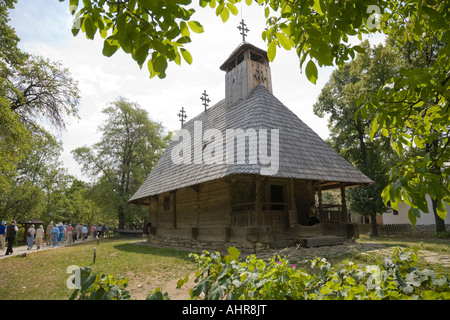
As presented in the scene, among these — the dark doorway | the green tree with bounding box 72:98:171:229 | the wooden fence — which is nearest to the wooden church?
the dark doorway

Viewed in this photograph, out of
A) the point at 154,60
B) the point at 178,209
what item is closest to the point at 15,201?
the point at 178,209

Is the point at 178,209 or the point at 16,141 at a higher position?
the point at 16,141

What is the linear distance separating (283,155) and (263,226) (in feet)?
9.87

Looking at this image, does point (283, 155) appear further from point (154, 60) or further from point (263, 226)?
point (154, 60)

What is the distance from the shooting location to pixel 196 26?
2070mm

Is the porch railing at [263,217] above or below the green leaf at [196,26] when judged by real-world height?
below

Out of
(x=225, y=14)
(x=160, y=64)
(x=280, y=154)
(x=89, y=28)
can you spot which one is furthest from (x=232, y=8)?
(x=280, y=154)

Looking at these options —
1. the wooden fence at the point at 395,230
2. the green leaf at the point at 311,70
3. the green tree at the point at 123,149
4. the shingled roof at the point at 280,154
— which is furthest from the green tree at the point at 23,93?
the wooden fence at the point at 395,230

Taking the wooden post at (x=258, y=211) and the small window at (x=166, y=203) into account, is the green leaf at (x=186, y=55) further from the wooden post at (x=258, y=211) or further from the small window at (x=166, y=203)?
the small window at (x=166, y=203)

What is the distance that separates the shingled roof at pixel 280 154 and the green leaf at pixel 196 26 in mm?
7263

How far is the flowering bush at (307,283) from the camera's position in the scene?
1817 millimetres

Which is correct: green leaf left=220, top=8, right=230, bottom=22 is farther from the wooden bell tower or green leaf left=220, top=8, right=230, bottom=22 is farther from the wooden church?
the wooden bell tower

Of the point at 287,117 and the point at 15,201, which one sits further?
the point at 15,201
